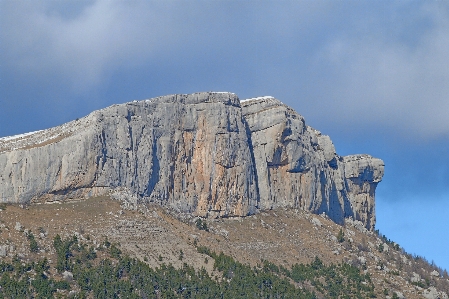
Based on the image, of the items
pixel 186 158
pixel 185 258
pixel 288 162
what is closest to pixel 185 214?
pixel 186 158

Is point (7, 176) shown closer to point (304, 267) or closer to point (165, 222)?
point (165, 222)

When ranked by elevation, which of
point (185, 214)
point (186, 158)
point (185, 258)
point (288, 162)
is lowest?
point (185, 258)

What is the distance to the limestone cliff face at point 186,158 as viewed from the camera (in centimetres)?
15200

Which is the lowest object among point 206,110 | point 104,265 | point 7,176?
point 104,265

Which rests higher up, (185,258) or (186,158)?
(186,158)

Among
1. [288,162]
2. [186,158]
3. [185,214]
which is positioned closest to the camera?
[185,214]

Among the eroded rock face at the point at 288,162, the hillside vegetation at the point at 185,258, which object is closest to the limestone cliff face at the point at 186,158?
the eroded rock face at the point at 288,162

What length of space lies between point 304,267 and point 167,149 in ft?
74.1

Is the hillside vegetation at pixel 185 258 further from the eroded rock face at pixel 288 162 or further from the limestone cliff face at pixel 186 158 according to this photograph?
the eroded rock face at pixel 288 162

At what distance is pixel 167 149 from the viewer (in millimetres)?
160500

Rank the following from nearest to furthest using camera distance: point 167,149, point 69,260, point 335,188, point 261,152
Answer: point 69,260 < point 167,149 < point 261,152 < point 335,188

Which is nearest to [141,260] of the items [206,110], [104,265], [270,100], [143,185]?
[104,265]

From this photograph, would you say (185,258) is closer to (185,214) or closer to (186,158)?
(185,214)

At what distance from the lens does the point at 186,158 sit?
534 ft
